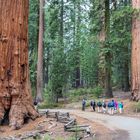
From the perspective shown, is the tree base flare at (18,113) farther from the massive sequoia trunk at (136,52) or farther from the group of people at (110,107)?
the massive sequoia trunk at (136,52)

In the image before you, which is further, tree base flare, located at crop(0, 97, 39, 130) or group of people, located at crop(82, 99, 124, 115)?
group of people, located at crop(82, 99, 124, 115)

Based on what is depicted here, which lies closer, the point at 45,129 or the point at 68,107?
the point at 45,129

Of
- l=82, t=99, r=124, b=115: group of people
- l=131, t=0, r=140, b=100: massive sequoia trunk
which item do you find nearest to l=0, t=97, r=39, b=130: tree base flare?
l=82, t=99, r=124, b=115: group of people

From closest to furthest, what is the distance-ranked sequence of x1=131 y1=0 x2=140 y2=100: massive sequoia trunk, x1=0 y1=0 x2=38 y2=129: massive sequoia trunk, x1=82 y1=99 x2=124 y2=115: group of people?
x1=0 y1=0 x2=38 y2=129: massive sequoia trunk
x1=82 y1=99 x2=124 y2=115: group of people
x1=131 y1=0 x2=140 y2=100: massive sequoia trunk

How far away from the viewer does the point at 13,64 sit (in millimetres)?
19375

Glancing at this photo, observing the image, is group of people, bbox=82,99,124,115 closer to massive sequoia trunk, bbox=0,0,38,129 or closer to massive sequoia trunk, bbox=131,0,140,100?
massive sequoia trunk, bbox=131,0,140,100

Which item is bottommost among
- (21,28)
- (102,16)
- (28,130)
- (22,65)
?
(28,130)

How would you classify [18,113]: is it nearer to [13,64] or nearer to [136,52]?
[13,64]

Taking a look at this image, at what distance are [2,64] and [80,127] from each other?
199 inches

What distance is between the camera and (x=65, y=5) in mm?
51531

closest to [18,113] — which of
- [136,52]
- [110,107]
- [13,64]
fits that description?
[13,64]

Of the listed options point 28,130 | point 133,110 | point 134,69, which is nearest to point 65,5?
point 134,69

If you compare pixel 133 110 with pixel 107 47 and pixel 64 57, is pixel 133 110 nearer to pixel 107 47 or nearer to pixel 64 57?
pixel 107 47

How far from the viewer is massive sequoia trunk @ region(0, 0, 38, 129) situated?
19078 millimetres
